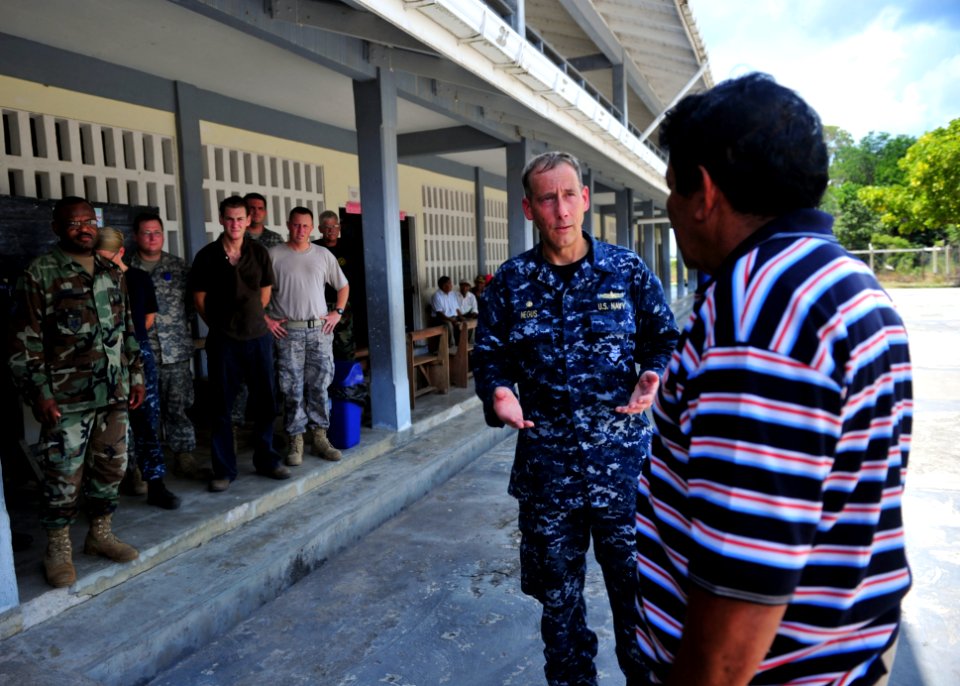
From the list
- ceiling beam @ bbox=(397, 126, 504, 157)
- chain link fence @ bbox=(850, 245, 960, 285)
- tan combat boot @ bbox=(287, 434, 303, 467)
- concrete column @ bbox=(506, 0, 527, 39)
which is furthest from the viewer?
chain link fence @ bbox=(850, 245, 960, 285)

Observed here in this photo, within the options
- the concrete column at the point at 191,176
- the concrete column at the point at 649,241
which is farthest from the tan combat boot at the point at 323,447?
the concrete column at the point at 649,241

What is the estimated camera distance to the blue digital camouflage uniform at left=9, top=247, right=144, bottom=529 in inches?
120

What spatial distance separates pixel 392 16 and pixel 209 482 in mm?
2963

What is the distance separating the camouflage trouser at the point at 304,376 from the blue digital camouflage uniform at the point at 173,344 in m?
0.62

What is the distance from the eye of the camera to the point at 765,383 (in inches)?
34.3

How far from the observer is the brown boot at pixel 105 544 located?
3.22m

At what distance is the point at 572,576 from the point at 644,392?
65 cm

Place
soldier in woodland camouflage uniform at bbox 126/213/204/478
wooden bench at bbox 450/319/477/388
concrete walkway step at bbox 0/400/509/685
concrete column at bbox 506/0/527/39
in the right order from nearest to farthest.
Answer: concrete walkway step at bbox 0/400/509/685, soldier in woodland camouflage uniform at bbox 126/213/204/478, concrete column at bbox 506/0/527/39, wooden bench at bbox 450/319/477/388

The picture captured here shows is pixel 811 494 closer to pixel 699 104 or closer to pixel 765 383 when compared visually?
pixel 765 383

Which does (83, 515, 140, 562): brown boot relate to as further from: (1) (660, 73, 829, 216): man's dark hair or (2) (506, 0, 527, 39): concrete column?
(2) (506, 0, 527, 39): concrete column

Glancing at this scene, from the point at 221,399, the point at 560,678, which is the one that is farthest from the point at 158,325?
the point at 560,678

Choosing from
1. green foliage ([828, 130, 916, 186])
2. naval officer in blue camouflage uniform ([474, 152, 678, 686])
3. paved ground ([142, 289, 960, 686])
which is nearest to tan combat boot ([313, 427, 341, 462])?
paved ground ([142, 289, 960, 686])

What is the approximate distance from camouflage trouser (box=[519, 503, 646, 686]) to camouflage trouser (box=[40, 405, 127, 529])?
218cm

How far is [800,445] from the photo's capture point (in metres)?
0.86
